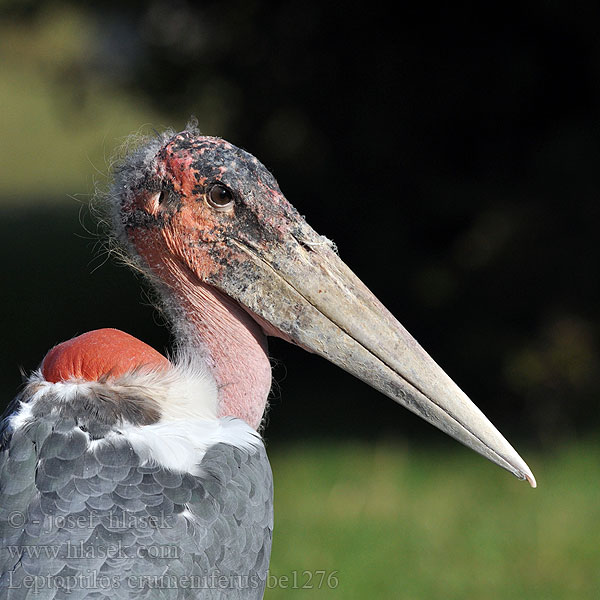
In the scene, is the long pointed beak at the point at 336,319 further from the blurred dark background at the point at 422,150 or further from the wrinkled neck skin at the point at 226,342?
the blurred dark background at the point at 422,150

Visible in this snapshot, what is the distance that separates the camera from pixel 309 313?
3408mm

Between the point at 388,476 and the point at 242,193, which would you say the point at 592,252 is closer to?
the point at 388,476

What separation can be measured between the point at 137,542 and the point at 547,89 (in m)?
6.79

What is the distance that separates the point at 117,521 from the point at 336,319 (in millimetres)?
1037

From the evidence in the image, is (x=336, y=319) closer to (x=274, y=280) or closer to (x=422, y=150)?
(x=274, y=280)

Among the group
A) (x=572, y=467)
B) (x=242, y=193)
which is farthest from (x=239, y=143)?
(x=242, y=193)

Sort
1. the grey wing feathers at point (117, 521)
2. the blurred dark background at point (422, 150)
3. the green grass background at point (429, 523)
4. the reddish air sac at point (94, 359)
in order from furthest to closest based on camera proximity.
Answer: the blurred dark background at point (422, 150) → the green grass background at point (429, 523) → the reddish air sac at point (94, 359) → the grey wing feathers at point (117, 521)

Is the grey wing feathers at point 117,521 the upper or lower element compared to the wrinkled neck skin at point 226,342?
lower

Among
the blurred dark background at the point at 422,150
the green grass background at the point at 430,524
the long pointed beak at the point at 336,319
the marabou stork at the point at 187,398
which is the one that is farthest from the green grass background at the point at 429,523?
A: the long pointed beak at the point at 336,319

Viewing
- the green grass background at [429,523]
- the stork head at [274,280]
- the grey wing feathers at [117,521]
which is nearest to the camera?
the grey wing feathers at [117,521]

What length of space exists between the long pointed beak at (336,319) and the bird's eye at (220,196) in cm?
13

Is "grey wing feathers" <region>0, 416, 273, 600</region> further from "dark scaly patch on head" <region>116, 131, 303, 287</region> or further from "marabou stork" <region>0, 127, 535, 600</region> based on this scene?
"dark scaly patch on head" <region>116, 131, 303, 287</region>

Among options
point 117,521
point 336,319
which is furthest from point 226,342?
point 117,521

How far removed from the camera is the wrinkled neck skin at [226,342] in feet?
11.3
